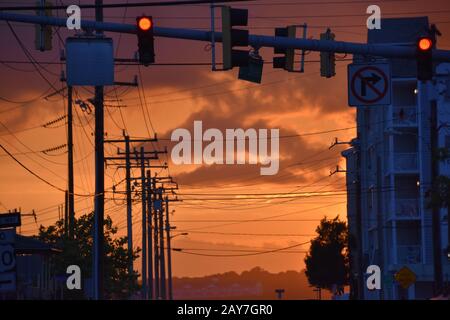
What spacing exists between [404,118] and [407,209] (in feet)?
21.1

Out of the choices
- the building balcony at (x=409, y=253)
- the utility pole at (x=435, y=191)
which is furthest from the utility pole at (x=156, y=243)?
the utility pole at (x=435, y=191)

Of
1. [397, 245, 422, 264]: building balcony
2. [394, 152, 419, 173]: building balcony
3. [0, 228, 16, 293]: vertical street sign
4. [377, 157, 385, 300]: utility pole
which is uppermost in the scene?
[394, 152, 419, 173]: building balcony

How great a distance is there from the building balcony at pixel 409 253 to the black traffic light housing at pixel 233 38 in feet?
182

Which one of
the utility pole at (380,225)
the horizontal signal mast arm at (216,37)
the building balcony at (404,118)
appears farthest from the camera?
the building balcony at (404,118)

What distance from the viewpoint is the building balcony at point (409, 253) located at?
7950 cm

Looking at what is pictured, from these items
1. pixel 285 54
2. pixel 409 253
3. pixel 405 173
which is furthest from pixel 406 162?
pixel 285 54

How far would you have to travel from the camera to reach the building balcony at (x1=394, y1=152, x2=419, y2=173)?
8075cm

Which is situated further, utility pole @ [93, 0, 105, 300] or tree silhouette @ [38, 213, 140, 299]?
tree silhouette @ [38, 213, 140, 299]

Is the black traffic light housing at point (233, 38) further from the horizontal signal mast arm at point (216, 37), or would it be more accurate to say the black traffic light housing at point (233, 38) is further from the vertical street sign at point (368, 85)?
the vertical street sign at point (368, 85)

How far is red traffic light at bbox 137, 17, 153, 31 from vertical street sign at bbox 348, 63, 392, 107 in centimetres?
513

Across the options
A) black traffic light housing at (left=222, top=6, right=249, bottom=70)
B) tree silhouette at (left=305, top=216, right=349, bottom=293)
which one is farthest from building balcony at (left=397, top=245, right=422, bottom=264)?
black traffic light housing at (left=222, top=6, right=249, bottom=70)

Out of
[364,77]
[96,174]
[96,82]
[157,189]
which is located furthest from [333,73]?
[157,189]

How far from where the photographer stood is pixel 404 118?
81375 millimetres

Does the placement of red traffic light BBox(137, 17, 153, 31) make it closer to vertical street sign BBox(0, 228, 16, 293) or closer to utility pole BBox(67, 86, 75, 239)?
vertical street sign BBox(0, 228, 16, 293)
